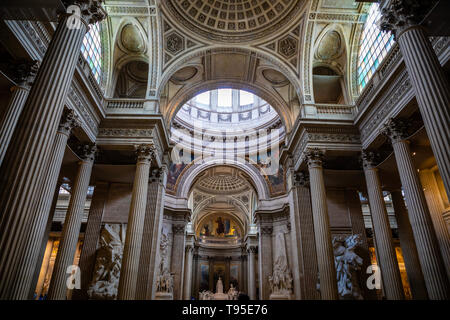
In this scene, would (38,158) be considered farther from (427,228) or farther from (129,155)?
(427,228)

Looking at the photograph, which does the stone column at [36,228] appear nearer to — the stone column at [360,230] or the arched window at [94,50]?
the arched window at [94,50]

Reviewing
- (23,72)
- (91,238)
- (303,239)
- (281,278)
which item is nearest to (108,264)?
(91,238)

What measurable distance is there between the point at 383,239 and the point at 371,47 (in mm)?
7897

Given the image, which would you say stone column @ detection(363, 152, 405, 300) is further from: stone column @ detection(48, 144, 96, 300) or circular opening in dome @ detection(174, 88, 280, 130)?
circular opening in dome @ detection(174, 88, 280, 130)

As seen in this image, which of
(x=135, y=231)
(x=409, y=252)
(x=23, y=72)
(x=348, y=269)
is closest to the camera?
(x=23, y=72)

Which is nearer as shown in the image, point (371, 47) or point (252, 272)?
point (371, 47)

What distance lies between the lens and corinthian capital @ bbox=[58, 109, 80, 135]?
8891mm

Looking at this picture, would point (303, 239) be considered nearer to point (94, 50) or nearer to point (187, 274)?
point (94, 50)

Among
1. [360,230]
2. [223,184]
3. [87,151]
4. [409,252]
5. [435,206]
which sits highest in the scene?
[223,184]

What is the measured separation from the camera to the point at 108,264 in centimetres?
1159

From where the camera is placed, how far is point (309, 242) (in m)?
12.0

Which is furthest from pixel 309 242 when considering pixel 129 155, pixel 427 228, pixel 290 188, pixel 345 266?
pixel 129 155

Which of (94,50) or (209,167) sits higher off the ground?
(209,167)

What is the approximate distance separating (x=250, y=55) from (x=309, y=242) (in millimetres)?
9735
